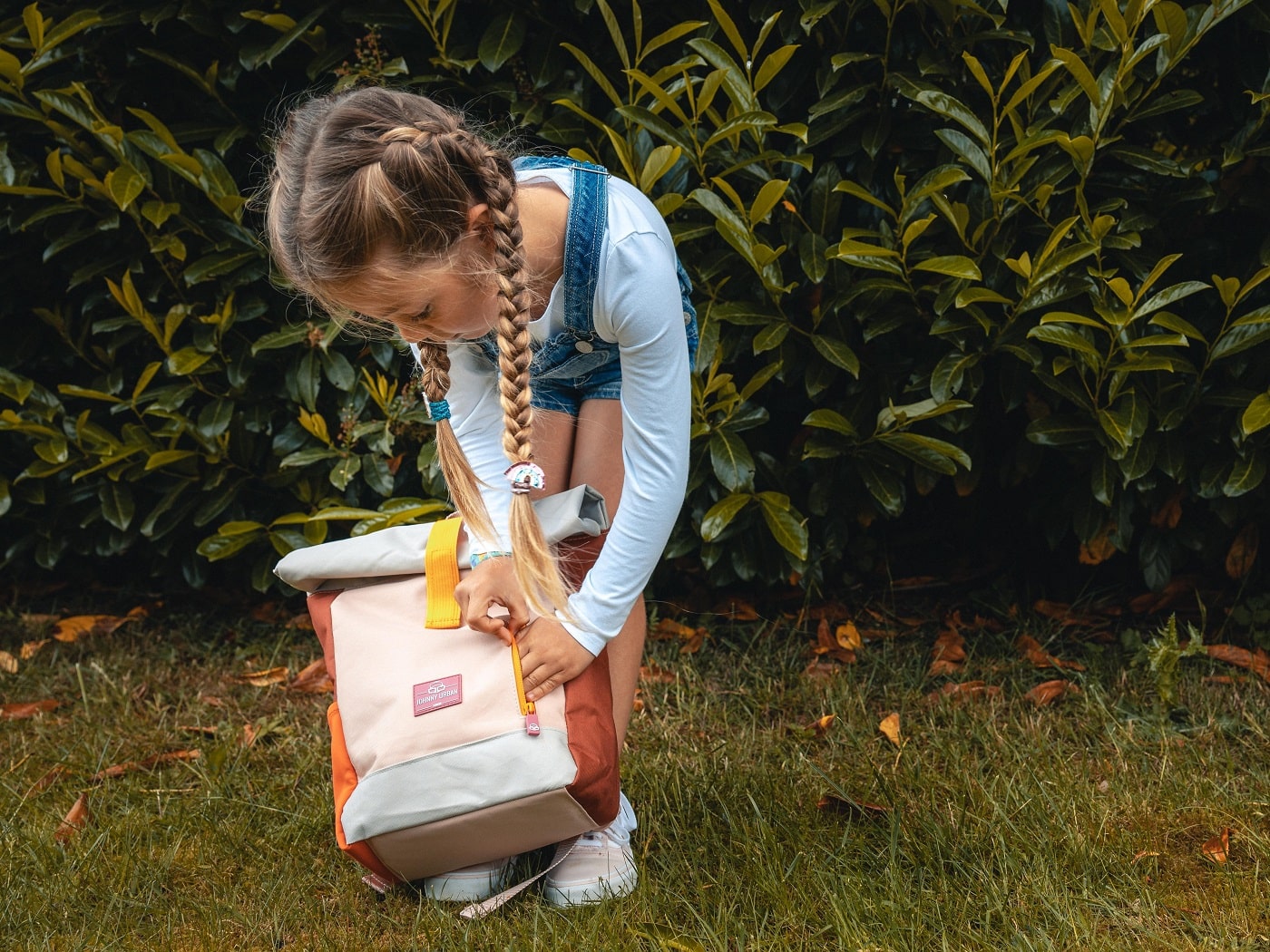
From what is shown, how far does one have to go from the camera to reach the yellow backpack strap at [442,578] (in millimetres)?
1850

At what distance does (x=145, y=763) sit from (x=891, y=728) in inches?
65.8

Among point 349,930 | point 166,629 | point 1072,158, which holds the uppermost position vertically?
point 1072,158

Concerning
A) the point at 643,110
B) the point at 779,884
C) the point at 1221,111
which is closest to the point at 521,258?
the point at 643,110

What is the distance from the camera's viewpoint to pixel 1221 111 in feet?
8.47

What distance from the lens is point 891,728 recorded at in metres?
2.46

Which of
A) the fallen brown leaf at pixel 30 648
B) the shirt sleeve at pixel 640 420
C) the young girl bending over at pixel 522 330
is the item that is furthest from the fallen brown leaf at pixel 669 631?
the fallen brown leaf at pixel 30 648

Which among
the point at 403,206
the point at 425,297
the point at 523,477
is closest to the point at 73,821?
the point at 523,477

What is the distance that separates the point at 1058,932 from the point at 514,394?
3.87 ft

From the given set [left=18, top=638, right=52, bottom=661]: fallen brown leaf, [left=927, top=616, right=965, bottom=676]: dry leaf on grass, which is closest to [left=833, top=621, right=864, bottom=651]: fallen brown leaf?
[left=927, top=616, right=965, bottom=676]: dry leaf on grass

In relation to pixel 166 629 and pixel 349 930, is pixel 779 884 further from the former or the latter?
pixel 166 629

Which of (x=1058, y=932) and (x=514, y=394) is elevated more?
(x=514, y=394)

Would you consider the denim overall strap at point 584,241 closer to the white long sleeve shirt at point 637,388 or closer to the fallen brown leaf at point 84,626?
the white long sleeve shirt at point 637,388

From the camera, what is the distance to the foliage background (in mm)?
2447

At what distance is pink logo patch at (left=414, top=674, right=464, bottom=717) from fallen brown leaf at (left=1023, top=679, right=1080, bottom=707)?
143 centimetres
